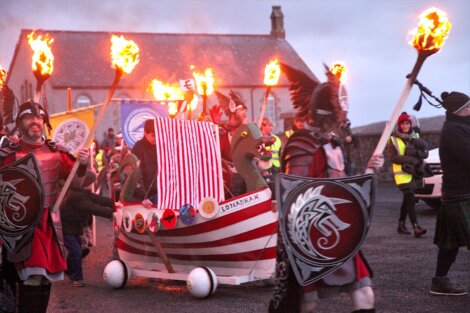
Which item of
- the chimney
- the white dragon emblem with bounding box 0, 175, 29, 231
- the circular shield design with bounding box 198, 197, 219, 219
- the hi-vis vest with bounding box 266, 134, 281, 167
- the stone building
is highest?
the chimney

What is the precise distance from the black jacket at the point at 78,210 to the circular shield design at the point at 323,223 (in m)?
4.79

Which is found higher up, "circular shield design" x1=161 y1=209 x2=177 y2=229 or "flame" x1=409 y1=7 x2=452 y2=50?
"flame" x1=409 y1=7 x2=452 y2=50

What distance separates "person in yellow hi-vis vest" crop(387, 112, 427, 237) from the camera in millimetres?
11422

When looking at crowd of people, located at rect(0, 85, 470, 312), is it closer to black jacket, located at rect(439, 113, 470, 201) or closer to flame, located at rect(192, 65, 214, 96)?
black jacket, located at rect(439, 113, 470, 201)

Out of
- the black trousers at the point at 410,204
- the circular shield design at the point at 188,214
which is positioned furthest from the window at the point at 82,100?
the circular shield design at the point at 188,214

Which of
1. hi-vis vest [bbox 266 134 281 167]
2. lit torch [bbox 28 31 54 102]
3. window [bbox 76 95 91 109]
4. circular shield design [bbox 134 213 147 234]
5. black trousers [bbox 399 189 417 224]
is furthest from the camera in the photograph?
window [bbox 76 95 91 109]

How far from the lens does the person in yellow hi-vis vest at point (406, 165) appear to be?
11.4 meters

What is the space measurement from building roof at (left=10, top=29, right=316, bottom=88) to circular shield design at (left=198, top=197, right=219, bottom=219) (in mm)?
42022

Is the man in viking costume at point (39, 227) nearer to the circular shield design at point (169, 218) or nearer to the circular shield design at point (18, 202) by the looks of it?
the circular shield design at point (18, 202)

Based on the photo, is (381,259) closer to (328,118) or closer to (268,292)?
A: (268,292)

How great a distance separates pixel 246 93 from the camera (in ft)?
173

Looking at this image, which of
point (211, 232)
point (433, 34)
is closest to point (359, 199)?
point (433, 34)

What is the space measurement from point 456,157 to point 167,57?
46.9m

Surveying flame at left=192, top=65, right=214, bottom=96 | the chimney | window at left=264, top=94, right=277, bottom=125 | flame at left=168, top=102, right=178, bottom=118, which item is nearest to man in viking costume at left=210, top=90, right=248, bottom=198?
flame at left=192, top=65, right=214, bottom=96
